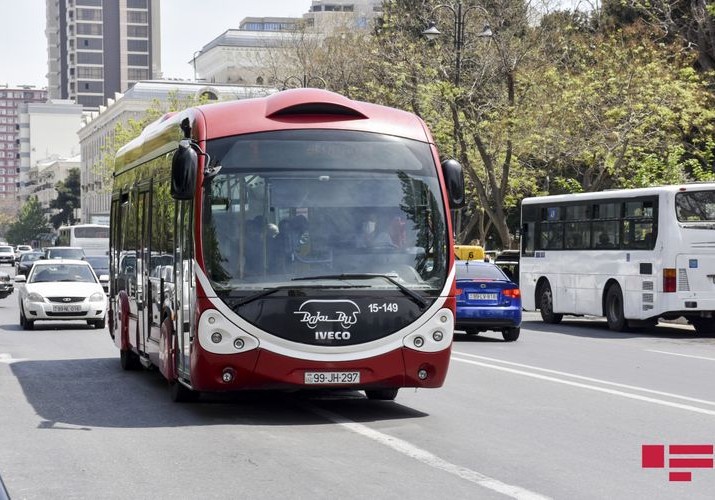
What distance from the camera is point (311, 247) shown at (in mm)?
12648

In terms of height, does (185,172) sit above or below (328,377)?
above

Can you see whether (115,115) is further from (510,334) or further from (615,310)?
(510,334)

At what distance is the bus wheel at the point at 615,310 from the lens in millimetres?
29519

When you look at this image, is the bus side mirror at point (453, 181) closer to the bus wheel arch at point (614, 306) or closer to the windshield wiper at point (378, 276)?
the windshield wiper at point (378, 276)

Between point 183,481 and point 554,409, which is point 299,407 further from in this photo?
point 183,481

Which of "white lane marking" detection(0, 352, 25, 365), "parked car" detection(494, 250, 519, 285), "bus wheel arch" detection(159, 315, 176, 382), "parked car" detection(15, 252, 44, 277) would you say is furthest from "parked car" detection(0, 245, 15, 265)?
"bus wheel arch" detection(159, 315, 176, 382)

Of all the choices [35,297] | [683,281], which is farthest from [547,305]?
[35,297]

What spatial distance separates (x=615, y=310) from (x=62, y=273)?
39.4 feet

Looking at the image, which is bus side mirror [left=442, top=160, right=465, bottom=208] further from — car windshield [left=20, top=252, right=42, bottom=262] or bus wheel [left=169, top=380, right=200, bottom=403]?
car windshield [left=20, top=252, right=42, bottom=262]

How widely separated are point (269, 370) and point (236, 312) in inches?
23.2

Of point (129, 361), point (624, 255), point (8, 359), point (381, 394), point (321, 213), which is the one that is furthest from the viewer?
point (624, 255)

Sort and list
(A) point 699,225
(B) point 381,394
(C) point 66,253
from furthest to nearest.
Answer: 1. (C) point 66,253
2. (A) point 699,225
3. (B) point 381,394

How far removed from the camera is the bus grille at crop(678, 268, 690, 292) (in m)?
27.4

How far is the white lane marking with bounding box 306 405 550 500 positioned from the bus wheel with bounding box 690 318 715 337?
17.9m
